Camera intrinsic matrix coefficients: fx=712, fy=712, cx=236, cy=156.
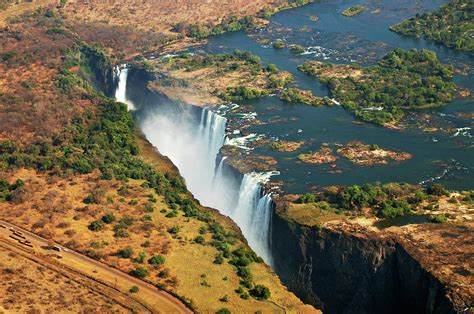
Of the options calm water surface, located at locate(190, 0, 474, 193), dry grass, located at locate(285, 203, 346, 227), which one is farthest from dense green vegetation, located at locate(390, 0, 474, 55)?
dry grass, located at locate(285, 203, 346, 227)

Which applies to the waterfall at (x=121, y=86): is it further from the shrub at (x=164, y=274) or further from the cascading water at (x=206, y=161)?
the shrub at (x=164, y=274)

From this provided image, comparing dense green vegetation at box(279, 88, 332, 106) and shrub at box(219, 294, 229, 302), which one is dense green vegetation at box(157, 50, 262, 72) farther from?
shrub at box(219, 294, 229, 302)

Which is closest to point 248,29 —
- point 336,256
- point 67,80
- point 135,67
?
point 135,67

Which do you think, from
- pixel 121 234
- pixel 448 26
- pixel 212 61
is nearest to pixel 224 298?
pixel 121 234

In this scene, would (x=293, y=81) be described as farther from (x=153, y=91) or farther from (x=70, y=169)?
(x=70, y=169)

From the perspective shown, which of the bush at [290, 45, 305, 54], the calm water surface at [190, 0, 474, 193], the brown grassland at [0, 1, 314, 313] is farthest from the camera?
the bush at [290, 45, 305, 54]

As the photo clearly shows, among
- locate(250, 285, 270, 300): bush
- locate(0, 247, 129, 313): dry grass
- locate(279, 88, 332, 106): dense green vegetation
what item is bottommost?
locate(0, 247, 129, 313): dry grass

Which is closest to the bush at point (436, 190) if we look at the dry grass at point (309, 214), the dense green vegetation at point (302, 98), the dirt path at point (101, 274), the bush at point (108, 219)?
the dry grass at point (309, 214)
